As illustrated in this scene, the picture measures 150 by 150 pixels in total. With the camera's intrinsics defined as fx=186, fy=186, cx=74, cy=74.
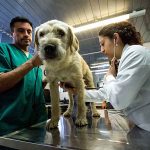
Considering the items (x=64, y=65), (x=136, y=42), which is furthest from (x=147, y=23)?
(x=64, y=65)

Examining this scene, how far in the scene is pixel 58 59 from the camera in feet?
4.11

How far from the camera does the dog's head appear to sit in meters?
1.19

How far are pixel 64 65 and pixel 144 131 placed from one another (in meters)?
0.71

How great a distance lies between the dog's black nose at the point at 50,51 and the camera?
3.87 ft

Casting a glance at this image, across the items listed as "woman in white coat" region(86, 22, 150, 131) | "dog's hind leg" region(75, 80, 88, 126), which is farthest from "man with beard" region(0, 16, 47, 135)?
"woman in white coat" region(86, 22, 150, 131)

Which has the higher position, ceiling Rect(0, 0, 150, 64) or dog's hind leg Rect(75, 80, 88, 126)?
Result: ceiling Rect(0, 0, 150, 64)

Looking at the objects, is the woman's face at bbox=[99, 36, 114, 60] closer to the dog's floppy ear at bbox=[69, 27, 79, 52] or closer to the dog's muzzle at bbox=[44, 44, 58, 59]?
the dog's floppy ear at bbox=[69, 27, 79, 52]

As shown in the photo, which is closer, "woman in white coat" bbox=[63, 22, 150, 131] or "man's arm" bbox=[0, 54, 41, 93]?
"woman in white coat" bbox=[63, 22, 150, 131]

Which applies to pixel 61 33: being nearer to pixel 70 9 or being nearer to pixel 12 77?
pixel 12 77

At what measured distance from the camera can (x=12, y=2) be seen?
331cm

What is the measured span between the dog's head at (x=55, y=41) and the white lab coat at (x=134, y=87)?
403 mm

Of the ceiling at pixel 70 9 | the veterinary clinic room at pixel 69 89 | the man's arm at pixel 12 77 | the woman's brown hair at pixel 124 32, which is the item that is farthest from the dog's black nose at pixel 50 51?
the ceiling at pixel 70 9

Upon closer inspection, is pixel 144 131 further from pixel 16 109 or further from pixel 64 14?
pixel 64 14

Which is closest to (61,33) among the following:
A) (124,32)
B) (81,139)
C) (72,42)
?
(72,42)
